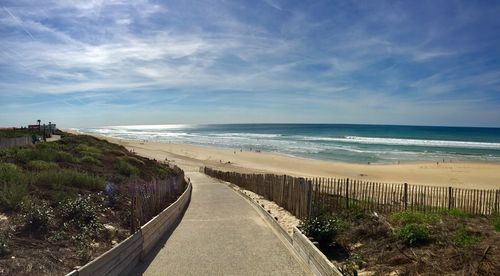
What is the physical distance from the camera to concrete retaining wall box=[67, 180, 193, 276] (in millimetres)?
5609

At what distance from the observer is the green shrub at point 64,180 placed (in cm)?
998

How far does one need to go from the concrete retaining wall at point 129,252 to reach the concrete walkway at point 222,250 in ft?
0.67

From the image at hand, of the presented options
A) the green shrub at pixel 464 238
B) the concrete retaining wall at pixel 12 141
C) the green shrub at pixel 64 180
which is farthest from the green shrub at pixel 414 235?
the concrete retaining wall at pixel 12 141

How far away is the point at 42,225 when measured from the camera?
22.9 feet

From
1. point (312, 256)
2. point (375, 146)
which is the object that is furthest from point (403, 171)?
point (312, 256)

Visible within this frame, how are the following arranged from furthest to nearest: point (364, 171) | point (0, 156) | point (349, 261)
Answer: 1. point (364, 171)
2. point (0, 156)
3. point (349, 261)

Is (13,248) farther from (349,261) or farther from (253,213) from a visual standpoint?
(253,213)

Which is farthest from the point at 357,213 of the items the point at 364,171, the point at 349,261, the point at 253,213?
the point at 364,171

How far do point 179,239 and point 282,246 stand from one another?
2.46 metres

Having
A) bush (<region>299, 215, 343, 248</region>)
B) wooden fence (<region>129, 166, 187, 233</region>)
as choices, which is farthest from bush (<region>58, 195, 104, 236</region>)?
bush (<region>299, 215, 343, 248</region>)

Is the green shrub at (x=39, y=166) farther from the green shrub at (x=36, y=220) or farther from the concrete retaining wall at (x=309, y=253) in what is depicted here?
the concrete retaining wall at (x=309, y=253)

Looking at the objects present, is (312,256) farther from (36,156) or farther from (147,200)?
(36,156)

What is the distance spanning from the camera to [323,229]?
26.5 ft

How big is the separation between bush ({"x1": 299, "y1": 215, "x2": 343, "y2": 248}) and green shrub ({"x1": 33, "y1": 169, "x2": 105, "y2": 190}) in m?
5.76
